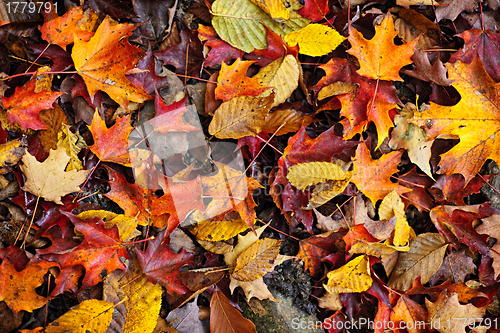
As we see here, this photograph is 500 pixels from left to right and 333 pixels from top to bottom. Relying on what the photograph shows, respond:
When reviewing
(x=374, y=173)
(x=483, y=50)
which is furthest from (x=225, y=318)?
(x=483, y=50)

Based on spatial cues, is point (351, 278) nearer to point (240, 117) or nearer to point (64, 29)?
point (240, 117)

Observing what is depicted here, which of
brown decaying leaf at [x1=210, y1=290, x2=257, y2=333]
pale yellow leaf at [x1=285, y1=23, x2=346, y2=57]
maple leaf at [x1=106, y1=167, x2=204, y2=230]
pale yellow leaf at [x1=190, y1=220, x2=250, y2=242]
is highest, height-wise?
pale yellow leaf at [x1=285, y1=23, x2=346, y2=57]

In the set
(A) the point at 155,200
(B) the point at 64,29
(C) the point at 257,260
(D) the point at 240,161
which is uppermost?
(B) the point at 64,29

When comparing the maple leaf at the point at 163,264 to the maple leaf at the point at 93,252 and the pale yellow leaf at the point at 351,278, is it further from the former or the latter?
the pale yellow leaf at the point at 351,278

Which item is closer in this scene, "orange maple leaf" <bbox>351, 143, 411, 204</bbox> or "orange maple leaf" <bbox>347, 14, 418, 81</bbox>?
"orange maple leaf" <bbox>347, 14, 418, 81</bbox>

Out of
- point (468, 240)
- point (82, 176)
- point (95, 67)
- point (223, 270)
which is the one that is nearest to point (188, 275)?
point (223, 270)

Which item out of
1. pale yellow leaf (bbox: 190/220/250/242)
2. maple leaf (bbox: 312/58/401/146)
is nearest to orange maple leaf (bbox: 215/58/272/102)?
maple leaf (bbox: 312/58/401/146)

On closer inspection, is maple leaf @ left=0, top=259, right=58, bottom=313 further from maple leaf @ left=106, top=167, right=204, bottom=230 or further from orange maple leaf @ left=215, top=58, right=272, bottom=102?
orange maple leaf @ left=215, top=58, right=272, bottom=102
